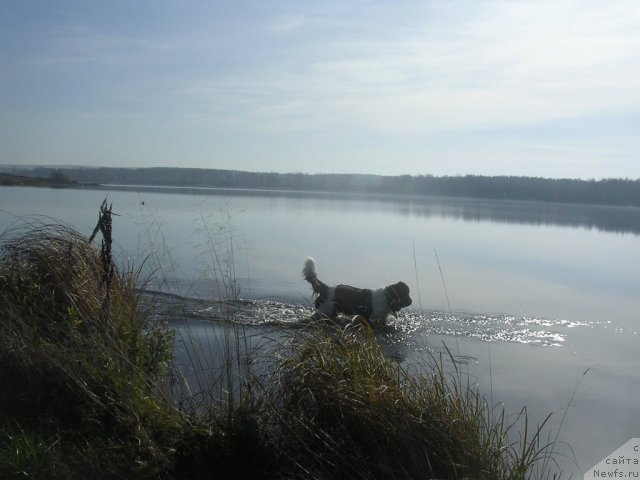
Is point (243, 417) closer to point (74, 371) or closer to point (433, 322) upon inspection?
point (74, 371)

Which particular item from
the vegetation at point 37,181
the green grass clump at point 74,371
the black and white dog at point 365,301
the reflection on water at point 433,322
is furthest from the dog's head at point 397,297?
the vegetation at point 37,181

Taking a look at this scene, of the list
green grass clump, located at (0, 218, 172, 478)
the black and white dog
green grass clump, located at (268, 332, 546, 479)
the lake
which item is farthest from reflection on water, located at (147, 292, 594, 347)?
green grass clump, located at (268, 332, 546, 479)

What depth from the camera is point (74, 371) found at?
492cm

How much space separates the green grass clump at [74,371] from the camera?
4121 mm

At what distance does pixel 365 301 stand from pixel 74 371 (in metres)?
6.06

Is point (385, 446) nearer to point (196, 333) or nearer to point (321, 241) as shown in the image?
point (196, 333)

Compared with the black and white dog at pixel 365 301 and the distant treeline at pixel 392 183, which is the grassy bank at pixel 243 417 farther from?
the distant treeline at pixel 392 183

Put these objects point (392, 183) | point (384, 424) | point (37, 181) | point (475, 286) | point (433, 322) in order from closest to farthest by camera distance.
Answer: point (384, 424) < point (433, 322) < point (475, 286) < point (37, 181) < point (392, 183)

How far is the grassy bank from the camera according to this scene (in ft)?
13.0

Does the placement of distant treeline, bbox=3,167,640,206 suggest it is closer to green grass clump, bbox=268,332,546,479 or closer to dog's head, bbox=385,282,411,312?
dog's head, bbox=385,282,411,312

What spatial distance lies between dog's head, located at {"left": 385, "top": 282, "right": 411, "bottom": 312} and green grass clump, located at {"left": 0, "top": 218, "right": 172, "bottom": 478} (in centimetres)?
453

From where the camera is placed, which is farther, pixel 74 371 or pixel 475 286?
pixel 475 286

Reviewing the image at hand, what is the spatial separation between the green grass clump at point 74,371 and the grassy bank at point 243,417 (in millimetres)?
13

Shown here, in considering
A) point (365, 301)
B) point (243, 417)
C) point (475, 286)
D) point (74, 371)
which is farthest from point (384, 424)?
point (475, 286)
